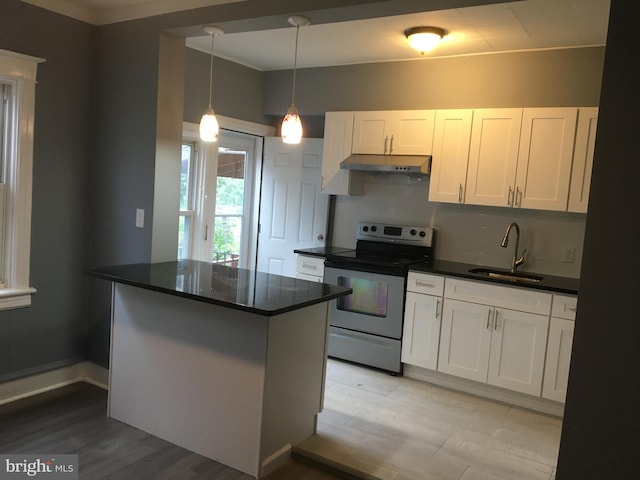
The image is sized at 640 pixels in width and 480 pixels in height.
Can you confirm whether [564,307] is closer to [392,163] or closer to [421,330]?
[421,330]

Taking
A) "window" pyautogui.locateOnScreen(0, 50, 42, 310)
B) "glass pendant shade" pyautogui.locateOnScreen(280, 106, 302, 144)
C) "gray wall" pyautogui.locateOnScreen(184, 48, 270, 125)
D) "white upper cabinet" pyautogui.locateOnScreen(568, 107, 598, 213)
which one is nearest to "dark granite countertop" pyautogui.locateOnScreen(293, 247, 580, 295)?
"white upper cabinet" pyautogui.locateOnScreen(568, 107, 598, 213)

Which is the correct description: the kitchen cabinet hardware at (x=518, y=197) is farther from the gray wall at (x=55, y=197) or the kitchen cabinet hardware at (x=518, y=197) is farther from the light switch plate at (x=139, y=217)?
the gray wall at (x=55, y=197)

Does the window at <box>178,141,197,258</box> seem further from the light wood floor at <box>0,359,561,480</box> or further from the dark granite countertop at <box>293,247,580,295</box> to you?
the light wood floor at <box>0,359,561,480</box>

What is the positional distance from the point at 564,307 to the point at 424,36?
6.43 feet

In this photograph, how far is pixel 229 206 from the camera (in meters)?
4.91

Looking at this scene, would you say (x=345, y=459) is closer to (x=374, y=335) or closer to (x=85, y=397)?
(x=374, y=335)

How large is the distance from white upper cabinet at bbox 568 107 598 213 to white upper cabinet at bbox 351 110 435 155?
40.4 inches

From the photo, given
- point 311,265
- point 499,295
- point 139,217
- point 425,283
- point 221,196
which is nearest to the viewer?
point 139,217

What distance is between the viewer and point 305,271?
4395mm

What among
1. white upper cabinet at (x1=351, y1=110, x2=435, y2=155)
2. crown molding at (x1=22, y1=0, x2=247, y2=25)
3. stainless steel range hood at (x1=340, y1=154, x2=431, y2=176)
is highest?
crown molding at (x1=22, y1=0, x2=247, y2=25)

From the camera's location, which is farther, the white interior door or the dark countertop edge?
the white interior door

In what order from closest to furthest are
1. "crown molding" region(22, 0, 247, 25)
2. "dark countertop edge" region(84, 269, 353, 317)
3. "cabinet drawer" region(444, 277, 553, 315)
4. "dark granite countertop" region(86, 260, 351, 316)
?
"dark countertop edge" region(84, 269, 353, 317), "dark granite countertop" region(86, 260, 351, 316), "crown molding" region(22, 0, 247, 25), "cabinet drawer" region(444, 277, 553, 315)

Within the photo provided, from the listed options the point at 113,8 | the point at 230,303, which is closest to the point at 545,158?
the point at 230,303

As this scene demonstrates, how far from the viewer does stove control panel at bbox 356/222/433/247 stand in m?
4.29
